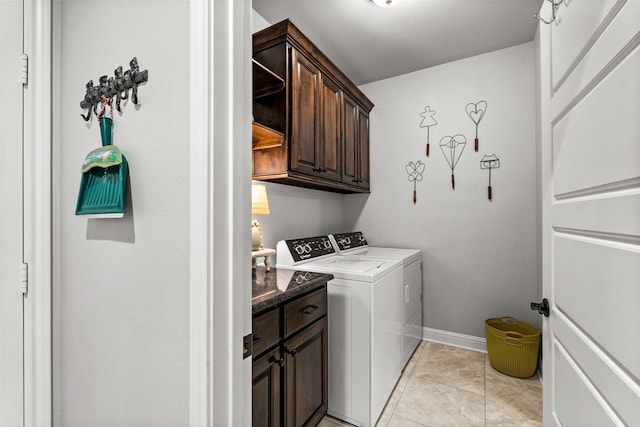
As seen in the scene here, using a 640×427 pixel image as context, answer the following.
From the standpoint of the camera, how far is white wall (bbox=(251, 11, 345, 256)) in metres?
Answer: 2.19

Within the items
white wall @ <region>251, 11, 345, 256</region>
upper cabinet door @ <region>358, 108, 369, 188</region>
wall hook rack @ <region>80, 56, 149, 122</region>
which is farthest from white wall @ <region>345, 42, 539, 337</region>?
wall hook rack @ <region>80, 56, 149, 122</region>

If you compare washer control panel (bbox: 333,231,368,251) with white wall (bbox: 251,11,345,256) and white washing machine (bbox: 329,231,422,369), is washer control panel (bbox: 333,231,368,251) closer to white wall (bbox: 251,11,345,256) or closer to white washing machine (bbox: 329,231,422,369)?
white washing machine (bbox: 329,231,422,369)

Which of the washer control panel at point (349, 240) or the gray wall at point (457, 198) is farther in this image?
the washer control panel at point (349, 240)

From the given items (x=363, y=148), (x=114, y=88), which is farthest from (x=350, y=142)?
(x=114, y=88)

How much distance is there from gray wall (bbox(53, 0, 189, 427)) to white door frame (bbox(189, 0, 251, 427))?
52 mm

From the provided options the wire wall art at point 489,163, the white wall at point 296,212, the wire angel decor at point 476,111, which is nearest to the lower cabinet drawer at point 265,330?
the white wall at point 296,212

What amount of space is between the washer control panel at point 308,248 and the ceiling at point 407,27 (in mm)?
1627

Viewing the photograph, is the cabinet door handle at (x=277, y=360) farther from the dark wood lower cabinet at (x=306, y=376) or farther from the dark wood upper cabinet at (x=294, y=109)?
the dark wood upper cabinet at (x=294, y=109)

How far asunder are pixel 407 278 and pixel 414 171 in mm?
1126

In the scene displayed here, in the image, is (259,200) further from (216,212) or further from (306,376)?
(216,212)

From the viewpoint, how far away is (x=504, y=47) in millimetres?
2541

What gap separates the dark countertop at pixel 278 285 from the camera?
117cm

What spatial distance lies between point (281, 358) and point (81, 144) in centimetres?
112
